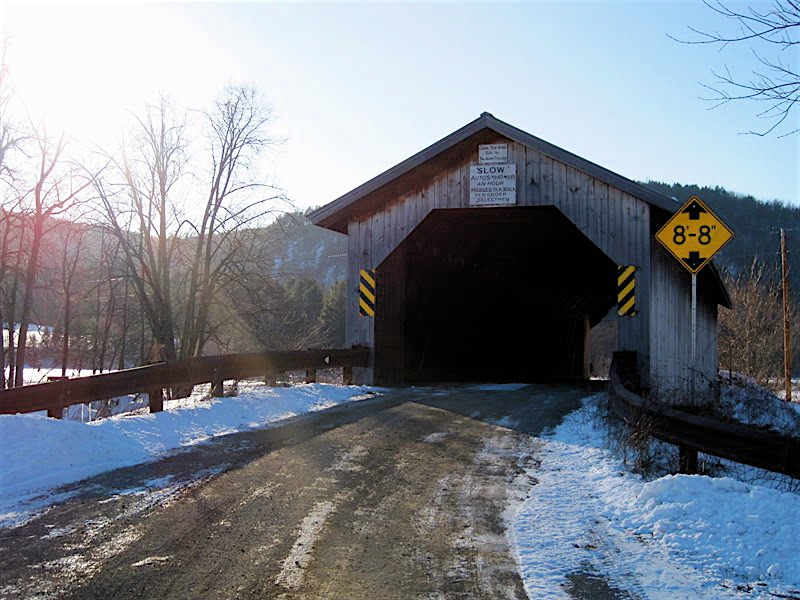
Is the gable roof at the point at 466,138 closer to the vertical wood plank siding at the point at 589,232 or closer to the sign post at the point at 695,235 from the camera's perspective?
the vertical wood plank siding at the point at 589,232

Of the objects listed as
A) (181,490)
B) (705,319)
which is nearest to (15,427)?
(181,490)

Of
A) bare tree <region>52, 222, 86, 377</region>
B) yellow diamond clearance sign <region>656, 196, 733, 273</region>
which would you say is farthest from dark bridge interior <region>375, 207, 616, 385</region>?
bare tree <region>52, 222, 86, 377</region>

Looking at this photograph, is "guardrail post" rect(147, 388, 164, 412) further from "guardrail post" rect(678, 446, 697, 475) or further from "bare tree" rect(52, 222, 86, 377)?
"bare tree" rect(52, 222, 86, 377)

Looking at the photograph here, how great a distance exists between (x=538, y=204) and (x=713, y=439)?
9084 mm

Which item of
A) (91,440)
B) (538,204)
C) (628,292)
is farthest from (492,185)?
(91,440)

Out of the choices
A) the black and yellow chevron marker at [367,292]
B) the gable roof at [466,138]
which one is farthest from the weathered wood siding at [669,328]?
the black and yellow chevron marker at [367,292]

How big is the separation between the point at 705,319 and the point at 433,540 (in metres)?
18.0

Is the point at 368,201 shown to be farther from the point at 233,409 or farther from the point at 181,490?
the point at 181,490

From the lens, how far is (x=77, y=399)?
7.41m

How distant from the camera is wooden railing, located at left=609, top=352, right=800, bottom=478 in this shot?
15.8 feet

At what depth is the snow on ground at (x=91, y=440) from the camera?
216 inches

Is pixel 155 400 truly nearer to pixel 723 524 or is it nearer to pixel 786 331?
pixel 723 524

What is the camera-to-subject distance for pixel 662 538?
4473 mm

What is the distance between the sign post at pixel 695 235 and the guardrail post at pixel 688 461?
2.69 meters
